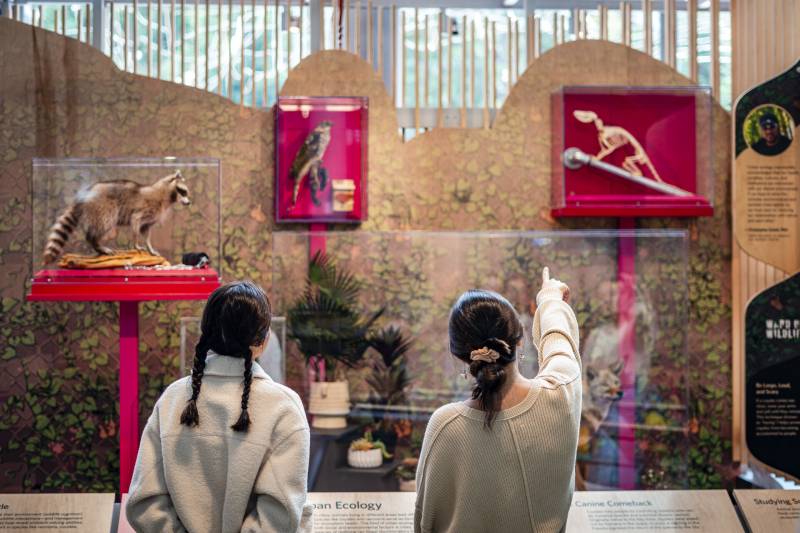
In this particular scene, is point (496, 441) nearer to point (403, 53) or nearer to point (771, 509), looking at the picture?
point (771, 509)

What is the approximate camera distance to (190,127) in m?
5.29

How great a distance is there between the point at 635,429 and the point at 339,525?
6.58ft

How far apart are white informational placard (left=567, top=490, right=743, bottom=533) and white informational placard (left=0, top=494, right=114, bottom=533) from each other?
5.45 ft

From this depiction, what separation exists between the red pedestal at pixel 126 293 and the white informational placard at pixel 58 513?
Answer: 1005mm

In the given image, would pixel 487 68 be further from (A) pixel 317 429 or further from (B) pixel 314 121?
(A) pixel 317 429

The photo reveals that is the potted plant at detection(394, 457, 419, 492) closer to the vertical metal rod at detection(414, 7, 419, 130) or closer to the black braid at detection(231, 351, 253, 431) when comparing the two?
the vertical metal rod at detection(414, 7, 419, 130)

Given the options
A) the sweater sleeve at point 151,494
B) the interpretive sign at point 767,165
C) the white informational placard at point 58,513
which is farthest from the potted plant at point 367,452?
the interpretive sign at point 767,165

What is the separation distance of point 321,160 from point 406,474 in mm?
1817

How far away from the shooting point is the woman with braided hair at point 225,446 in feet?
7.81

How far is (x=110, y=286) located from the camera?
4.24 metres

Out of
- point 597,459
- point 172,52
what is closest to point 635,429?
point 597,459

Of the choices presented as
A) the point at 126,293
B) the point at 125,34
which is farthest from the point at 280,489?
the point at 125,34

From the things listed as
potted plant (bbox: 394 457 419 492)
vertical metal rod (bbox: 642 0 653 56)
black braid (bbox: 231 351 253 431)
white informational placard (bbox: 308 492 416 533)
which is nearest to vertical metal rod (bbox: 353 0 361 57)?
vertical metal rod (bbox: 642 0 653 56)

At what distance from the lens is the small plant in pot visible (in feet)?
14.8
